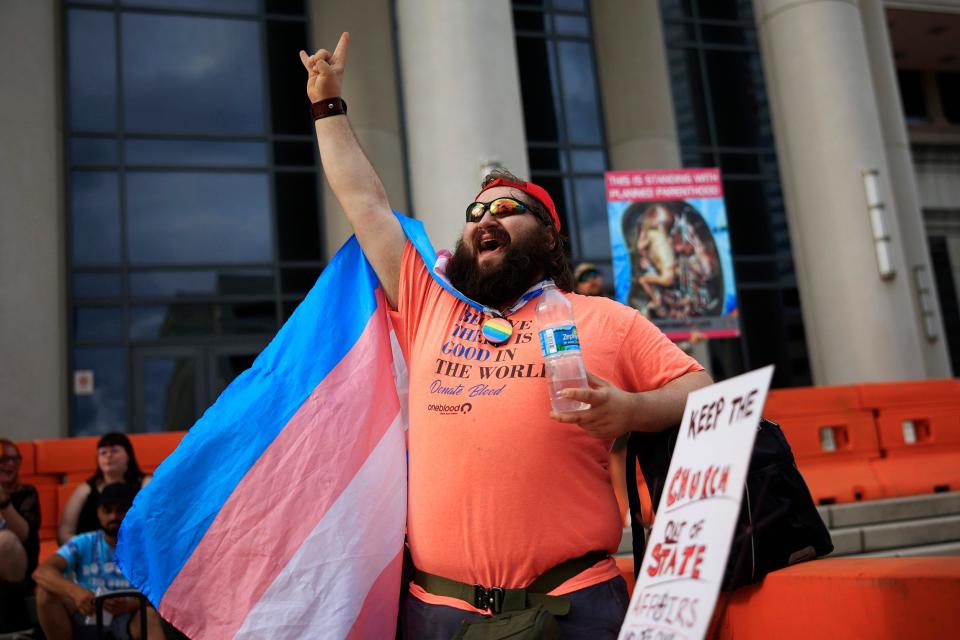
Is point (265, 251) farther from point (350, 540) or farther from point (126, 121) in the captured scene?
point (350, 540)

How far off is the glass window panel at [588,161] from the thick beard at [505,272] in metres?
17.1

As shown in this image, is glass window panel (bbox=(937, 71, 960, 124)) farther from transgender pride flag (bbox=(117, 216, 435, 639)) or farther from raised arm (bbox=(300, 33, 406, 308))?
transgender pride flag (bbox=(117, 216, 435, 639))

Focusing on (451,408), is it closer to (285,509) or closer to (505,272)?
(505,272)

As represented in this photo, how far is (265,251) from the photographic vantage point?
1730cm

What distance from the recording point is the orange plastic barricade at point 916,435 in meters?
8.98

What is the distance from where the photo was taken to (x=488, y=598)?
2.72 metres

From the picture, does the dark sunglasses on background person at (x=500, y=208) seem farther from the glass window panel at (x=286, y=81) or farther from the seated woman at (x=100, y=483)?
the glass window panel at (x=286, y=81)

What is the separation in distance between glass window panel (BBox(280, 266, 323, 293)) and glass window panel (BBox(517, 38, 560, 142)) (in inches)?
226

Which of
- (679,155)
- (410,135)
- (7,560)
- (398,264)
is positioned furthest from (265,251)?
(398,264)

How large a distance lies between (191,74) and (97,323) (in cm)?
522

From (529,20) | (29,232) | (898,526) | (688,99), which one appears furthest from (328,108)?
(688,99)

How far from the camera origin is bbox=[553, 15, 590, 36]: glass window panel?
66.9 feet

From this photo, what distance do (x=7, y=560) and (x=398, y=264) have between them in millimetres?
3977

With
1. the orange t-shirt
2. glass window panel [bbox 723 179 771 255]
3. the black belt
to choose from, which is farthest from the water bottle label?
glass window panel [bbox 723 179 771 255]
